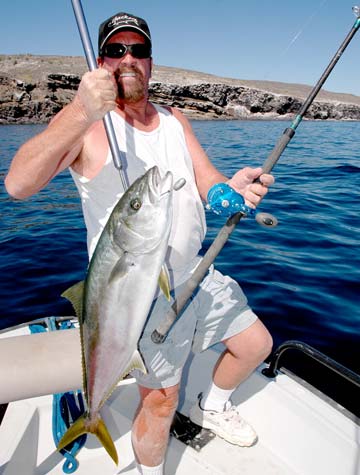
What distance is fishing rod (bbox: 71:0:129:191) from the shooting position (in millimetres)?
2301

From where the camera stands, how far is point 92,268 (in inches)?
83.0

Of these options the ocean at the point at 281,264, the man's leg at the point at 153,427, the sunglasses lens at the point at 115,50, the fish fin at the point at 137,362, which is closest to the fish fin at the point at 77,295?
the fish fin at the point at 137,362

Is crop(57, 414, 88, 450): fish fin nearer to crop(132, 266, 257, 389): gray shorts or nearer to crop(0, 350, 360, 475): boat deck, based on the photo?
crop(132, 266, 257, 389): gray shorts

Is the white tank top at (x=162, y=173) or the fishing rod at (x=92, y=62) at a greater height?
the fishing rod at (x=92, y=62)

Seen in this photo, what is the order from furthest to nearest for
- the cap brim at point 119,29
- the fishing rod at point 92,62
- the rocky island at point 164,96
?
the rocky island at point 164,96, the cap brim at point 119,29, the fishing rod at point 92,62

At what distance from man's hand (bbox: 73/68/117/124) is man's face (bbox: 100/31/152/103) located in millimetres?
688

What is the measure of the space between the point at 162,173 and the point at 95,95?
78 cm

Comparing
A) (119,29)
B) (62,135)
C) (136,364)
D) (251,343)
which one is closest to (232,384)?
(251,343)

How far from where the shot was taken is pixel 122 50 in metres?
2.66

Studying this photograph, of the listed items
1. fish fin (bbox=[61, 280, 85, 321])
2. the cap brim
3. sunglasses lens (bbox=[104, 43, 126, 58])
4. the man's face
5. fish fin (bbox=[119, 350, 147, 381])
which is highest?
the cap brim

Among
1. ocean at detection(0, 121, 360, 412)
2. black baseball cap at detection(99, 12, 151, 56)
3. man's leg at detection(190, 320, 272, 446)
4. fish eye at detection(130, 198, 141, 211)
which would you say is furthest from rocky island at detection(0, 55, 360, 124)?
fish eye at detection(130, 198, 141, 211)

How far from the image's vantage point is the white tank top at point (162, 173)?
8.22ft

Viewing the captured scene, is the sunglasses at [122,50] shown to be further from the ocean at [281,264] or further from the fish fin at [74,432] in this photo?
the ocean at [281,264]

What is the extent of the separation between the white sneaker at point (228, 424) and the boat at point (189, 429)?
0.07 metres
